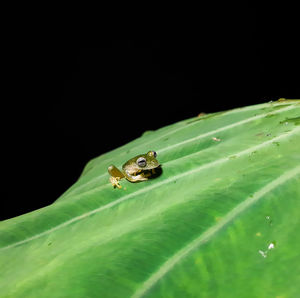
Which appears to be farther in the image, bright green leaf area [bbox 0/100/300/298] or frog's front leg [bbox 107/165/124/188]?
frog's front leg [bbox 107/165/124/188]

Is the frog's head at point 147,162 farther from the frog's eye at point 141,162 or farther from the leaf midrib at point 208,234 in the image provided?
the leaf midrib at point 208,234

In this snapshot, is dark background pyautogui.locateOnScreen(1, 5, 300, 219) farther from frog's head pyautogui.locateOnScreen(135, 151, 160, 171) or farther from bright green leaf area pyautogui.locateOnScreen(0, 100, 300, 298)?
bright green leaf area pyautogui.locateOnScreen(0, 100, 300, 298)

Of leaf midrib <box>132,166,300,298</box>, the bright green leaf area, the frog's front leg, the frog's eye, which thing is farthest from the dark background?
leaf midrib <box>132,166,300,298</box>

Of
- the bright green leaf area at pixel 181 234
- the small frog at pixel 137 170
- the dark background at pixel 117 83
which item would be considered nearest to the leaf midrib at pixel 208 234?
the bright green leaf area at pixel 181 234

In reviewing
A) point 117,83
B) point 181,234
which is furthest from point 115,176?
point 117,83

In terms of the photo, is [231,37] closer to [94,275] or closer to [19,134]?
[19,134]

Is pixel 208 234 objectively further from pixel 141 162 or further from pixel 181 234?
pixel 141 162
